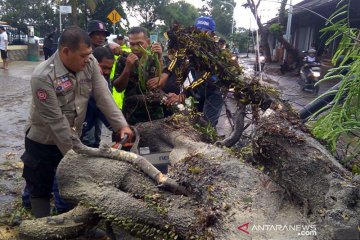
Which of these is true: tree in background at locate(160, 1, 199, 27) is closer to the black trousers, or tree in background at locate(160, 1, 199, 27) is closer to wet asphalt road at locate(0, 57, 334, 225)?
wet asphalt road at locate(0, 57, 334, 225)

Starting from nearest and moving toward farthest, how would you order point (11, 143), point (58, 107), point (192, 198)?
point (192, 198)
point (58, 107)
point (11, 143)

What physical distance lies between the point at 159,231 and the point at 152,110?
201 cm

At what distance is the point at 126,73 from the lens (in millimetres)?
4066

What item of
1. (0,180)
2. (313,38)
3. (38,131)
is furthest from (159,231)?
(313,38)

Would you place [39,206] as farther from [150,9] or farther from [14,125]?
[150,9]

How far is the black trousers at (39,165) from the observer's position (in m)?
3.30

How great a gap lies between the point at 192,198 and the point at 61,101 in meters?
1.32

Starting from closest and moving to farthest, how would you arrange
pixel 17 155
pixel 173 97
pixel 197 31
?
pixel 197 31 < pixel 173 97 < pixel 17 155

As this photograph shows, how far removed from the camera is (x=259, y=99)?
3510 millimetres

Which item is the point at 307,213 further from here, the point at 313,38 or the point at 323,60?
the point at 313,38

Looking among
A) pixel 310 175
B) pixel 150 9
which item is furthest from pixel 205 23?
pixel 150 9

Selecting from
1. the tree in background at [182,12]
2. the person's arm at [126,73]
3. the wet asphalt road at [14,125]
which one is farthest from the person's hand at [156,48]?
the tree in background at [182,12]

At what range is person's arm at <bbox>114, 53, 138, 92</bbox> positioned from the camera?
4.05 metres

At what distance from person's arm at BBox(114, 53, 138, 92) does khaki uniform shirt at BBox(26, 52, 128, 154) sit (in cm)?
61
